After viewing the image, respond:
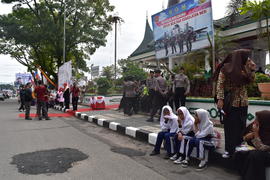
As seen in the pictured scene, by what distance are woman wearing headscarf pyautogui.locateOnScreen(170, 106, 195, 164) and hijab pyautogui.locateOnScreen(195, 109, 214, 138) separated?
221mm

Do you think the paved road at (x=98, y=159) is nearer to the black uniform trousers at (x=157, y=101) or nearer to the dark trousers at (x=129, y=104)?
the black uniform trousers at (x=157, y=101)

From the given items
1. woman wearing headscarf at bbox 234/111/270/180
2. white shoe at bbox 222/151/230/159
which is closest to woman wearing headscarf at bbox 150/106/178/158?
white shoe at bbox 222/151/230/159

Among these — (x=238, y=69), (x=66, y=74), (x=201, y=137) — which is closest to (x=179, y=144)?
(x=201, y=137)

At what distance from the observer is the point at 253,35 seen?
12.9 meters

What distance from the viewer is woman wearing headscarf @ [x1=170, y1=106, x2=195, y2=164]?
405 cm

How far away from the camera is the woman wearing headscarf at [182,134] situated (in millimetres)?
4047

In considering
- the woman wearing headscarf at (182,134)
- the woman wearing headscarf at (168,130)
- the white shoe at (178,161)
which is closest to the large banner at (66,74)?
the woman wearing headscarf at (168,130)

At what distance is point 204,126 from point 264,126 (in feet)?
3.26

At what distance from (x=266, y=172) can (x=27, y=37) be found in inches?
953

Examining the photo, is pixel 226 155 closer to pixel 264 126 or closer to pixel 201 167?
pixel 201 167

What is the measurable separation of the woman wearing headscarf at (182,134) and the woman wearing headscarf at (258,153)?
97 cm

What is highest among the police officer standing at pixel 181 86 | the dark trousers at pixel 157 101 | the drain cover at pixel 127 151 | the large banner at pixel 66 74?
the large banner at pixel 66 74

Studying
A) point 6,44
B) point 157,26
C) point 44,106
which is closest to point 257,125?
point 157,26

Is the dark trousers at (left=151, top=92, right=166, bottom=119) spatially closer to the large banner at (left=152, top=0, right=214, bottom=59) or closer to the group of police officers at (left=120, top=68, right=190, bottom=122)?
the group of police officers at (left=120, top=68, right=190, bottom=122)
